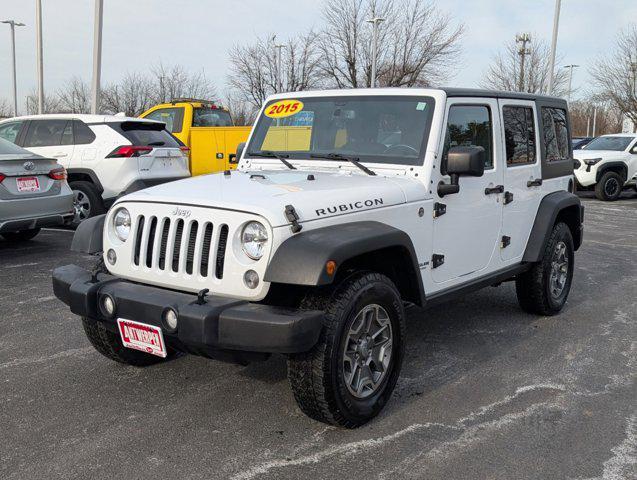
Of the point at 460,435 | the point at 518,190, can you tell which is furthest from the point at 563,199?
the point at 460,435

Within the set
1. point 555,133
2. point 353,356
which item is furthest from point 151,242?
point 555,133

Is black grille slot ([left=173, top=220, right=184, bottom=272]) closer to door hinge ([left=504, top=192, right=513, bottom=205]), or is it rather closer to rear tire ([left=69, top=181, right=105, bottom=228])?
door hinge ([left=504, top=192, right=513, bottom=205])

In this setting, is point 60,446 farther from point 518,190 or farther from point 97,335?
point 518,190

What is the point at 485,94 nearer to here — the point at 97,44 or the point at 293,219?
the point at 293,219

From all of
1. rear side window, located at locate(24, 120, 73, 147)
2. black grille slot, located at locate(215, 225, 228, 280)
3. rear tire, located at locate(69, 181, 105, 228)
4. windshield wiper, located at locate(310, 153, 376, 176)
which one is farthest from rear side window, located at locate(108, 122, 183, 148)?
black grille slot, located at locate(215, 225, 228, 280)

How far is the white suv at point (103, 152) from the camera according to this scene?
9.29 metres

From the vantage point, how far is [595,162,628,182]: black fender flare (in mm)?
16297

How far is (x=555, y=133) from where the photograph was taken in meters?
5.67

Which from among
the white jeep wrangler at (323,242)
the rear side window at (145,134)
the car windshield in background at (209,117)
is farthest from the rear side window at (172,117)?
the white jeep wrangler at (323,242)

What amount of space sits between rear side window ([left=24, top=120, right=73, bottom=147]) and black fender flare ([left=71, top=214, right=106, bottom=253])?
6339 millimetres

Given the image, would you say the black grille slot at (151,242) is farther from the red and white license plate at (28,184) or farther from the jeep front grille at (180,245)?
the red and white license plate at (28,184)

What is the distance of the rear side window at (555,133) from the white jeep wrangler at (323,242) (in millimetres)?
573

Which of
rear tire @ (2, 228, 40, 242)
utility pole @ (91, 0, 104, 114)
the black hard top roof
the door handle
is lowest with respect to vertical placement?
rear tire @ (2, 228, 40, 242)

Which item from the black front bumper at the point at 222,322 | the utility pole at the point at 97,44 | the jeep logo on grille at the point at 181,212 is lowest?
the black front bumper at the point at 222,322
